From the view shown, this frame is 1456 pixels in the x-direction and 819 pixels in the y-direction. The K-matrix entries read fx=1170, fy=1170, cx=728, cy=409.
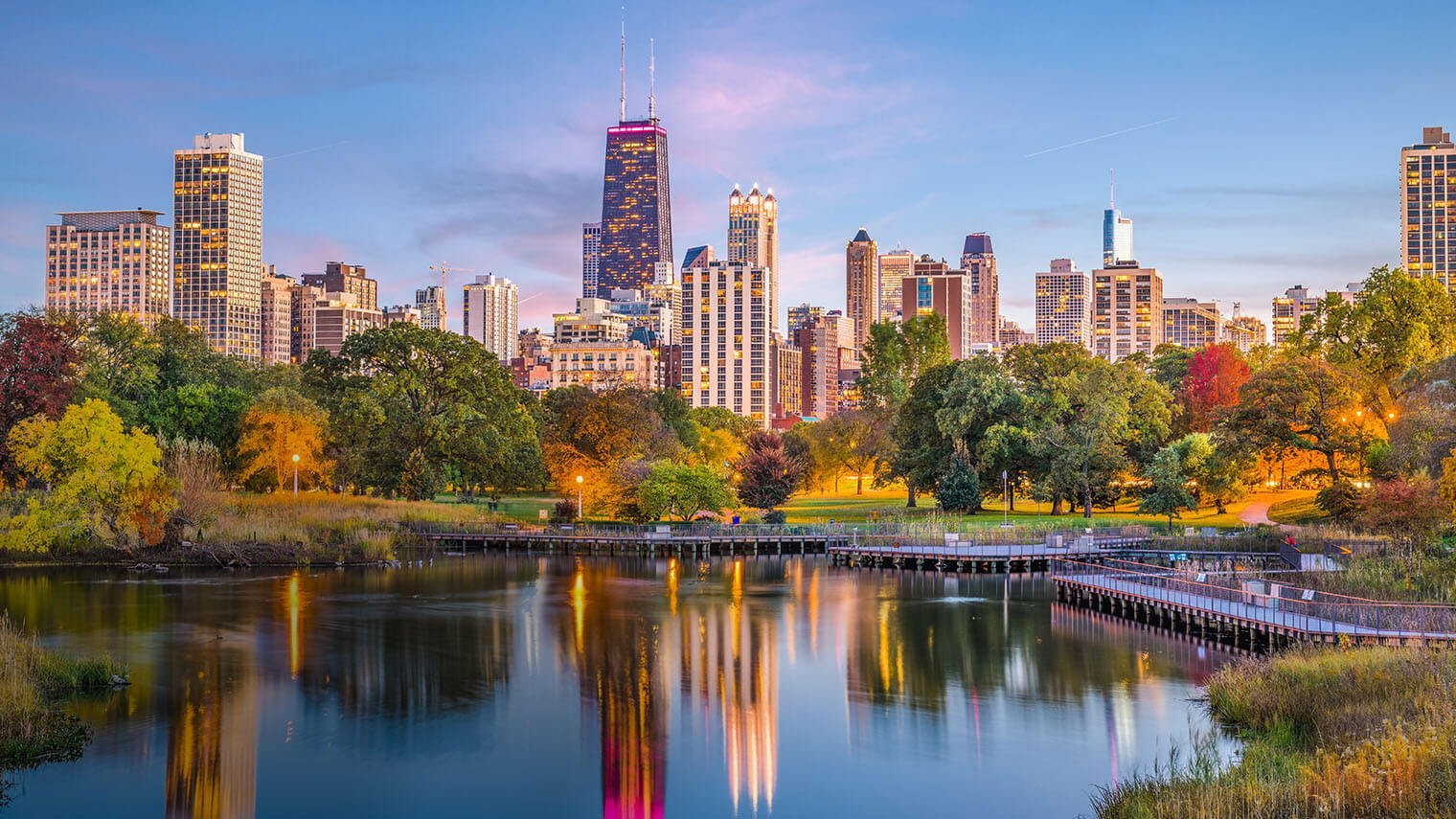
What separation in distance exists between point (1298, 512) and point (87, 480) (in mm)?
63063

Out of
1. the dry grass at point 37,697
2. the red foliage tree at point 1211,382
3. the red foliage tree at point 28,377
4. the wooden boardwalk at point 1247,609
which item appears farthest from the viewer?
the red foliage tree at point 1211,382

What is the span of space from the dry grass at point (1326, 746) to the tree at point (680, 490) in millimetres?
42475

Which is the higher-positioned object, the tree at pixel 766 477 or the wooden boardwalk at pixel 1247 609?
the tree at pixel 766 477

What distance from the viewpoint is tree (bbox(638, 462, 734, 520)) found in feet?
226

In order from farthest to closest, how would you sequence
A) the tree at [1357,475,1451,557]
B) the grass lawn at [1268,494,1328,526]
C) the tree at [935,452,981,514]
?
the tree at [935,452,981,514] → the grass lawn at [1268,494,1328,526] → the tree at [1357,475,1451,557]

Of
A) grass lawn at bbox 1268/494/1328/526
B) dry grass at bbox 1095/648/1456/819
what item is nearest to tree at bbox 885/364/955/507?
grass lawn at bbox 1268/494/1328/526

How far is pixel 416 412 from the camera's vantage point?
2881 inches

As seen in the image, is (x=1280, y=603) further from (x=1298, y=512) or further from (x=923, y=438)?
(x=923, y=438)

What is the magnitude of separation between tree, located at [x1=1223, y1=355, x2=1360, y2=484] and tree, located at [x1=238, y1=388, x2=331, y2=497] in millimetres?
55025

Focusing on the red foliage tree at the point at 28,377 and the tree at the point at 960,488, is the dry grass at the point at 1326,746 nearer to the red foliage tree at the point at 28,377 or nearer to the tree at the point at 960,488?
the tree at the point at 960,488

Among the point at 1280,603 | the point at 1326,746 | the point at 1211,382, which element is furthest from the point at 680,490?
the point at 1211,382

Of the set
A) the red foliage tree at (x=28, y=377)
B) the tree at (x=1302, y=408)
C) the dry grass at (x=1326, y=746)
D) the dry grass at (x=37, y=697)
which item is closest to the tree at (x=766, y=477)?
the tree at (x=1302, y=408)

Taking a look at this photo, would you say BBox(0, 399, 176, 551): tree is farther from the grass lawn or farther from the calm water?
the grass lawn

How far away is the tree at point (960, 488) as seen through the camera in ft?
240
